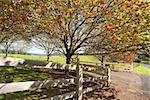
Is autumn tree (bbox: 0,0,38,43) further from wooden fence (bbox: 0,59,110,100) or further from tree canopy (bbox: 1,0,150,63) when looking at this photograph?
wooden fence (bbox: 0,59,110,100)

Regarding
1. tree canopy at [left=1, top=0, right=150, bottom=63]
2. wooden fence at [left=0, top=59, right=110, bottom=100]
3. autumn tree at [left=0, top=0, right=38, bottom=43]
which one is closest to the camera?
wooden fence at [left=0, top=59, right=110, bottom=100]

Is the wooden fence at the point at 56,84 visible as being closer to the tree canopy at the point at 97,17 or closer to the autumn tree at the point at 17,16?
the tree canopy at the point at 97,17

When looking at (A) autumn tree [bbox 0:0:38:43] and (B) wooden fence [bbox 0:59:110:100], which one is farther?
(A) autumn tree [bbox 0:0:38:43]

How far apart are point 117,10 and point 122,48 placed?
2441 millimetres

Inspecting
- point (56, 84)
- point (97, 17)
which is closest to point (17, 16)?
point (97, 17)

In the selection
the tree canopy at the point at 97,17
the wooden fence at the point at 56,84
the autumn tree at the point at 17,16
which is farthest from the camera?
the autumn tree at the point at 17,16

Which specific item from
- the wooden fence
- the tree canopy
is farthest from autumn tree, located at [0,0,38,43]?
the wooden fence

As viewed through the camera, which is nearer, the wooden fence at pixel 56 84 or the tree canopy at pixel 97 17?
the wooden fence at pixel 56 84

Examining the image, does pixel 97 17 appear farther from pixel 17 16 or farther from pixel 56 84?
pixel 17 16

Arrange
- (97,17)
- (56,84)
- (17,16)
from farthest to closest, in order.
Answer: (17,16)
(97,17)
(56,84)

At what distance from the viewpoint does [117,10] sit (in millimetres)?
8758

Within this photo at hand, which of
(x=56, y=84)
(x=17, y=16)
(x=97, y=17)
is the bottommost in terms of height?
(x=56, y=84)

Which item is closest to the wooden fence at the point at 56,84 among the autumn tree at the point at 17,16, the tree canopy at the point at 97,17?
the tree canopy at the point at 97,17

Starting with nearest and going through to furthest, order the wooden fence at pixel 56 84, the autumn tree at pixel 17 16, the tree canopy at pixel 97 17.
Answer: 1. the wooden fence at pixel 56 84
2. the tree canopy at pixel 97 17
3. the autumn tree at pixel 17 16
